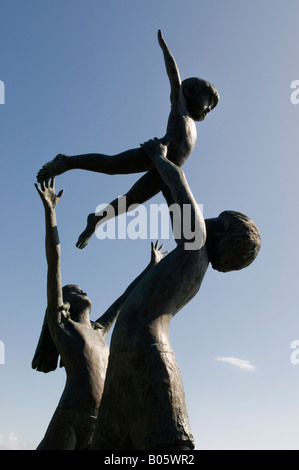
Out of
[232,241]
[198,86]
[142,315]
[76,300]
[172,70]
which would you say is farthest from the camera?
[76,300]

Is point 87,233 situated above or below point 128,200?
below

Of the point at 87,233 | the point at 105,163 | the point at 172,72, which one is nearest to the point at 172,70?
the point at 172,72

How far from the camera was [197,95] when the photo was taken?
4.93 m

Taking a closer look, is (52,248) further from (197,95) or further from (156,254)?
(197,95)

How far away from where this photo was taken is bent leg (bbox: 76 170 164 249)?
482 cm

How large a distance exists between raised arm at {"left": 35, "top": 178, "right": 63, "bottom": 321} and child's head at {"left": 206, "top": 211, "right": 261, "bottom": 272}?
1.53 metres

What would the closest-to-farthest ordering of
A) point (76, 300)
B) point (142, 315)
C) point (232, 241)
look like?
point (142, 315) → point (232, 241) → point (76, 300)

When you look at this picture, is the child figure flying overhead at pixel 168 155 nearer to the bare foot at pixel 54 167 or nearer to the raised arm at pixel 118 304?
the bare foot at pixel 54 167

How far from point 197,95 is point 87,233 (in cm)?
174

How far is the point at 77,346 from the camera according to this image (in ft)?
16.0

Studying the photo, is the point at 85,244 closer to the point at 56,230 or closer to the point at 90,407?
the point at 56,230

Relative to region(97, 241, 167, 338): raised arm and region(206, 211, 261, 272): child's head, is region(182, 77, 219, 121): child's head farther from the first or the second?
region(97, 241, 167, 338): raised arm
